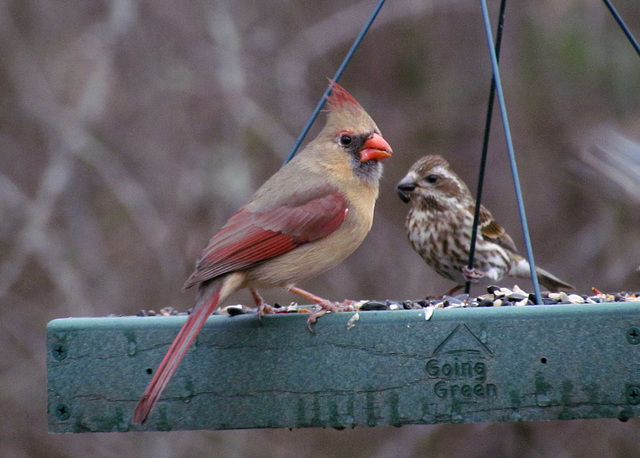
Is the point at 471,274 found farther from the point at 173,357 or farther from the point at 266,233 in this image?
the point at 173,357

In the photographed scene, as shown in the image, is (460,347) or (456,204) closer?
(460,347)

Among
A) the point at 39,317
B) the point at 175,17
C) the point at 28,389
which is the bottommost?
the point at 28,389

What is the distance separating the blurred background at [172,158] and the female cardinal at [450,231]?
164cm

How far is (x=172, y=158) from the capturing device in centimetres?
865

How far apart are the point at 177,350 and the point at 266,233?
0.77 metres

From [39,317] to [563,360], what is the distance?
18.0 feet

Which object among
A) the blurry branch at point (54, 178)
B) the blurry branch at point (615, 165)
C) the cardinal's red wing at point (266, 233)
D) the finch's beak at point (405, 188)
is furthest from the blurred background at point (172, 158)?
the cardinal's red wing at point (266, 233)

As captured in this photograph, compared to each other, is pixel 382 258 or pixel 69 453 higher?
pixel 382 258

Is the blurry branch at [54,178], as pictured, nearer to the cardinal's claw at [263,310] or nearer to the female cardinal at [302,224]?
the female cardinal at [302,224]

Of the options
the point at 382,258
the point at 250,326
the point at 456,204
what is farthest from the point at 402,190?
the point at 382,258

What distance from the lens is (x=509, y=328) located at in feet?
12.2

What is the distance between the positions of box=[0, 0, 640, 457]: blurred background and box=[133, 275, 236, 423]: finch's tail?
3.61 m

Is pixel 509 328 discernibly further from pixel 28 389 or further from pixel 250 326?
pixel 28 389

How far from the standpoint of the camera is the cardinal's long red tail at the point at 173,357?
3633mm
